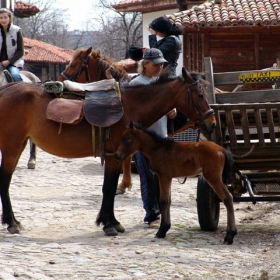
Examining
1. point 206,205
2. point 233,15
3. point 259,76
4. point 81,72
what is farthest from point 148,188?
point 233,15

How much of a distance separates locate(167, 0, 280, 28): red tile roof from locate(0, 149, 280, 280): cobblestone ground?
14637mm

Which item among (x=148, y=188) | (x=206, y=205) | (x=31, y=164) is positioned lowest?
(x=31, y=164)

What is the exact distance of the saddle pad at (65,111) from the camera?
8672 millimetres

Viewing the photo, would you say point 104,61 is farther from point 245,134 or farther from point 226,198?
point 226,198

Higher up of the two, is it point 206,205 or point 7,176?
point 7,176

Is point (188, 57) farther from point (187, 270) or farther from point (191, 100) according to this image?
point (187, 270)

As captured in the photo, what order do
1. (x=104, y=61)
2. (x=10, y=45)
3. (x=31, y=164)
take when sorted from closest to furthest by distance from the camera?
(x=104, y=61) < (x=10, y=45) < (x=31, y=164)

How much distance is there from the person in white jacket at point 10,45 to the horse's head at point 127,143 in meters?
4.94

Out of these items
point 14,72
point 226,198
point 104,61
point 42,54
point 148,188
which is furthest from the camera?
point 42,54

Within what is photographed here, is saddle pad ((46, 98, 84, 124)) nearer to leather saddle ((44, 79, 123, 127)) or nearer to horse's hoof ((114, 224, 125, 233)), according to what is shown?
leather saddle ((44, 79, 123, 127))

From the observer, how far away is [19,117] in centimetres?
887

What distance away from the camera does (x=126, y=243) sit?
27.4ft

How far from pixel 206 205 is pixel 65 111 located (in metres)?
1.98

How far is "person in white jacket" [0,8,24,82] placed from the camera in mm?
12750
